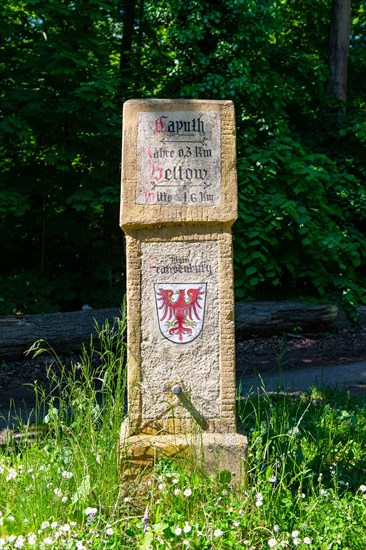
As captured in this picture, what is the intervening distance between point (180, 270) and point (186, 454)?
3.20 ft

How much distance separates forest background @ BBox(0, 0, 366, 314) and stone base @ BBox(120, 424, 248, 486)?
5.13 m

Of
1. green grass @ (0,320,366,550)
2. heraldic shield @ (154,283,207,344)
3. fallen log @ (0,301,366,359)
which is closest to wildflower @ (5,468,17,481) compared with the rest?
green grass @ (0,320,366,550)

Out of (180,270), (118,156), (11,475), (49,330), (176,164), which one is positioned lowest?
(11,475)

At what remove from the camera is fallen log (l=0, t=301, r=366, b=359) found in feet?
23.3

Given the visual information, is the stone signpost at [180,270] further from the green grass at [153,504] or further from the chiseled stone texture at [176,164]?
the green grass at [153,504]

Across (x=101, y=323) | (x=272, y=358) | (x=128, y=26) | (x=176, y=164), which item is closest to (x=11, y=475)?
(x=176, y=164)

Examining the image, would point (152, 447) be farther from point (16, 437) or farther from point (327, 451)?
point (16, 437)

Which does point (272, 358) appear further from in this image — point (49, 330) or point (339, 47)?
point (339, 47)

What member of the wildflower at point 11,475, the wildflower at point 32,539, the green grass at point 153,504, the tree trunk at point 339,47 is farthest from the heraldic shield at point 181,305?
the tree trunk at point 339,47

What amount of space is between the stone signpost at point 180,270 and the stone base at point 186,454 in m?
0.06

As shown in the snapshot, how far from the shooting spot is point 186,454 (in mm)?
3250

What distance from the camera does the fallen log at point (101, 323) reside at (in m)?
7.09

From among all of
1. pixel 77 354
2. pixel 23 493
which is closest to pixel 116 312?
pixel 77 354

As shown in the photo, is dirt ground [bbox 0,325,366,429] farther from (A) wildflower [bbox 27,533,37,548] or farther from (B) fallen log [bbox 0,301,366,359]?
(A) wildflower [bbox 27,533,37,548]
